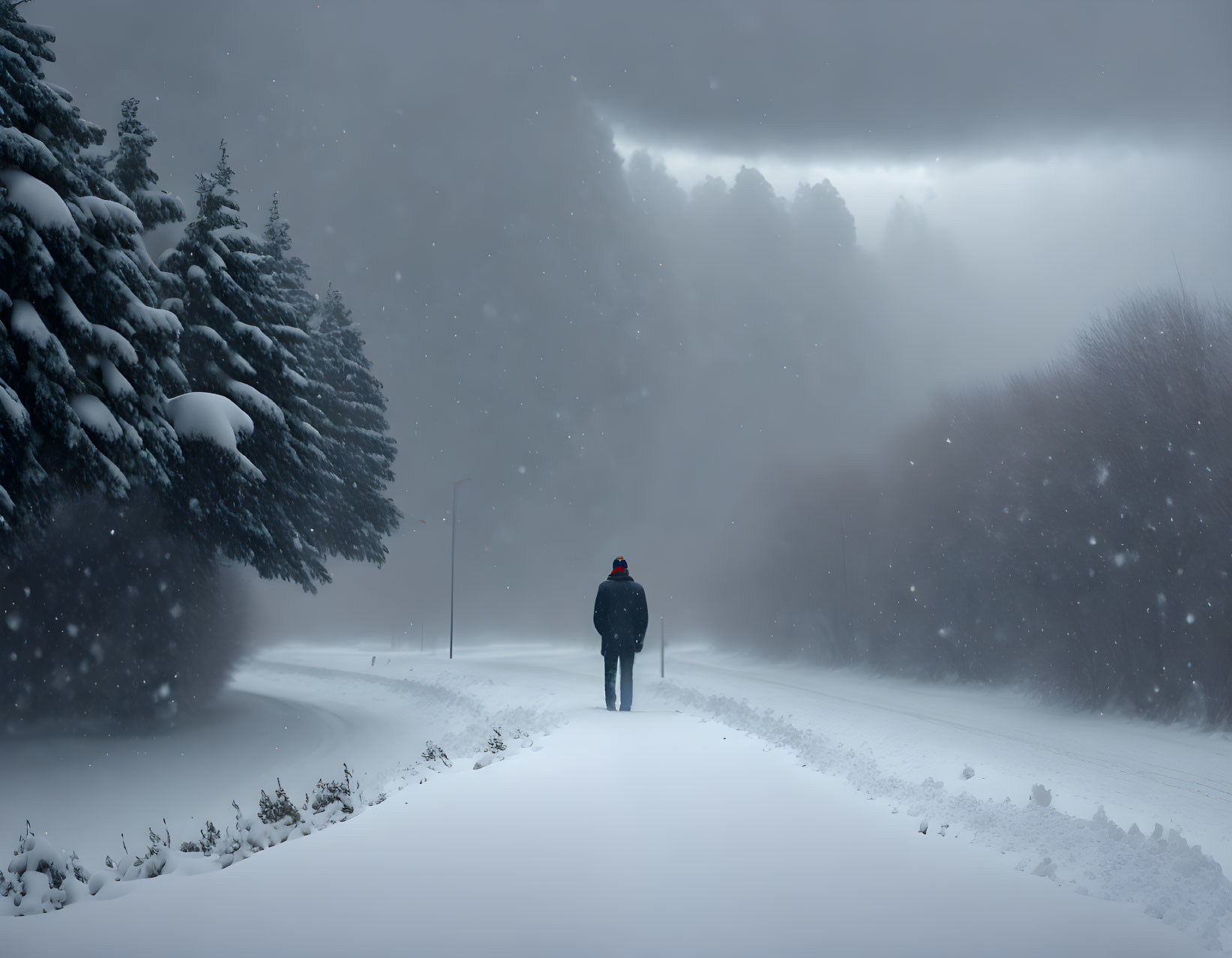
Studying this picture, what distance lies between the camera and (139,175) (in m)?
20.7

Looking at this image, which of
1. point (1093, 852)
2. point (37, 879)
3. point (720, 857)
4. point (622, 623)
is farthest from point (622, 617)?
point (37, 879)

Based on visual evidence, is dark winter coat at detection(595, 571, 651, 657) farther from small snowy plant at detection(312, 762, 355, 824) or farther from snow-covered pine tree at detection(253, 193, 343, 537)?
snow-covered pine tree at detection(253, 193, 343, 537)

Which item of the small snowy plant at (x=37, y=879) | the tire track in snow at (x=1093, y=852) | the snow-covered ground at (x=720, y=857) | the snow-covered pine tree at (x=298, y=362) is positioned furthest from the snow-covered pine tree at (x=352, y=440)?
the tire track in snow at (x=1093, y=852)

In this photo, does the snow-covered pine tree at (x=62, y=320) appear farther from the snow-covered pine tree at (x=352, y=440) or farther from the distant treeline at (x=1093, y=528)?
the distant treeline at (x=1093, y=528)

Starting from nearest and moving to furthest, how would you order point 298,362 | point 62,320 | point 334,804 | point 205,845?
point 205,845, point 334,804, point 62,320, point 298,362

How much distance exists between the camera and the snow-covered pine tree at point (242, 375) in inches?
722

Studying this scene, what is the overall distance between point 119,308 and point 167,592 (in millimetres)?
6914

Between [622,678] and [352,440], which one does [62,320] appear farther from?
[352,440]

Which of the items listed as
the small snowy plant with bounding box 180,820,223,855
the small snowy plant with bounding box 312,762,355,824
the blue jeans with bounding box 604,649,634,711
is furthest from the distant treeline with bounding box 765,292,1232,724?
the small snowy plant with bounding box 180,820,223,855

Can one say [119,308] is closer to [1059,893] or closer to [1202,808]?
[1059,893]

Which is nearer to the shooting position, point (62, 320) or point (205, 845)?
point (205, 845)

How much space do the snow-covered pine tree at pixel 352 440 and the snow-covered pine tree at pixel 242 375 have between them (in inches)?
187

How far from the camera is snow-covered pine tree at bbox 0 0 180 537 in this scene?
1247 centimetres

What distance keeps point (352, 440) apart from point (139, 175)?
11.1 meters
